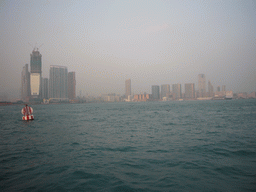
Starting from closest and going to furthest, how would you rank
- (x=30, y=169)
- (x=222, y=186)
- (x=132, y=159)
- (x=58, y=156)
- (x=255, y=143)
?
1. (x=222, y=186)
2. (x=30, y=169)
3. (x=132, y=159)
4. (x=58, y=156)
5. (x=255, y=143)

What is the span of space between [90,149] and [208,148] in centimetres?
874

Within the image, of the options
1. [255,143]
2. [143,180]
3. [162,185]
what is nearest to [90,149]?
[143,180]

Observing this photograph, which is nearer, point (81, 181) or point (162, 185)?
point (162, 185)

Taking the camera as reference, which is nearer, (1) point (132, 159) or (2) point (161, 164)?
(2) point (161, 164)

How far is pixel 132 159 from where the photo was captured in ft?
32.2

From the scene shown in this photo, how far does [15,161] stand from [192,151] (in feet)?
37.4

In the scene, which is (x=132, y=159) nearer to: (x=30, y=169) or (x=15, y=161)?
(x=30, y=169)

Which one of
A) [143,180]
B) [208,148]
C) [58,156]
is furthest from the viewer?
[208,148]

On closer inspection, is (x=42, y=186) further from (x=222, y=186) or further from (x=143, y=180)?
(x=222, y=186)

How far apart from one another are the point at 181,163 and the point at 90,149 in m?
6.71

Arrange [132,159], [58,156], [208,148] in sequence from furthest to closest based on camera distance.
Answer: [208,148] → [58,156] → [132,159]

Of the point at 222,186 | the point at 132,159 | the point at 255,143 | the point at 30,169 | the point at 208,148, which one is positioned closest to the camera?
the point at 222,186

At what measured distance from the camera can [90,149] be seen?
40.4ft

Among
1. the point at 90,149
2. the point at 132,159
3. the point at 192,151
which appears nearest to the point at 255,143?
the point at 192,151
